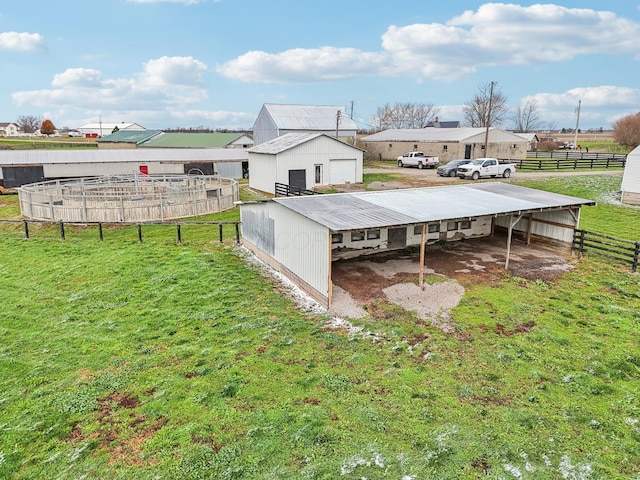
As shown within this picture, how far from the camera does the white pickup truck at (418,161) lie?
4394cm

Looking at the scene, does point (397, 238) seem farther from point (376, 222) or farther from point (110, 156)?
point (110, 156)

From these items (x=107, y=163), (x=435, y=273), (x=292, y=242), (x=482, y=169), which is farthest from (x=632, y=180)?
(x=107, y=163)

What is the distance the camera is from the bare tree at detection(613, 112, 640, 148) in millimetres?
61250

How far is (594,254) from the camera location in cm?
1647

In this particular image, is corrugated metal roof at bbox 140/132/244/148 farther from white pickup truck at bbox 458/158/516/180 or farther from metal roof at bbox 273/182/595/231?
metal roof at bbox 273/182/595/231

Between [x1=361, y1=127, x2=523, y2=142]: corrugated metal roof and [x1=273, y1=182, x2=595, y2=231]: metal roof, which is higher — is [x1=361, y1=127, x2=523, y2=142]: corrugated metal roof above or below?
above

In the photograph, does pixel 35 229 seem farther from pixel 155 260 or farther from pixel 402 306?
pixel 402 306

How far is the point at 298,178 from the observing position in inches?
1251

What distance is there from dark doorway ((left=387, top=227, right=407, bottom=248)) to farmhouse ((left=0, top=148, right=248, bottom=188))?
1028 inches

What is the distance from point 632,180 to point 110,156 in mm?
38326

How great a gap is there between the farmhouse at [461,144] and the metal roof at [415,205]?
28.9 m

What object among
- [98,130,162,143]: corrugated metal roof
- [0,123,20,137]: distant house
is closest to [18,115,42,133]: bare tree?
[0,123,20,137]: distant house

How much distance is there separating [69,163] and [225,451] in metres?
36.2

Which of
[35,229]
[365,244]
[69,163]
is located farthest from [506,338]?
[69,163]
